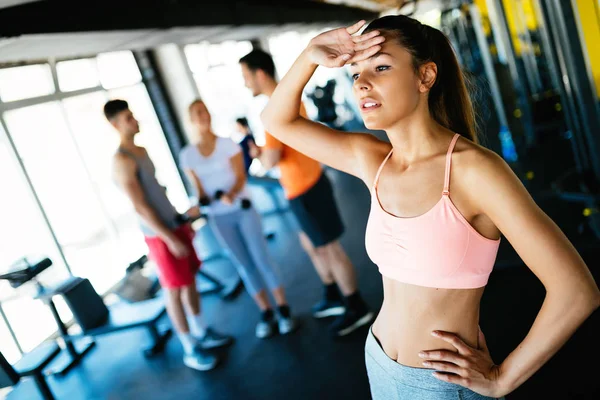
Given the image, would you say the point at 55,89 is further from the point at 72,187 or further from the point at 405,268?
the point at 405,268

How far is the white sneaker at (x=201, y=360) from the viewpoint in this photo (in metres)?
2.96

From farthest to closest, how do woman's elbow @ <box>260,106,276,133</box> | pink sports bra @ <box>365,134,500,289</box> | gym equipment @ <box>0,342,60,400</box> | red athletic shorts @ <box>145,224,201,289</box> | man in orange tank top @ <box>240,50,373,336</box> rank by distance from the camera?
gym equipment @ <box>0,342,60,400</box>
red athletic shorts @ <box>145,224,201,289</box>
man in orange tank top @ <box>240,50,373,336</box>
woman's elbow @ <box>260,106,276,133</box>
pink sports bra @ <box>365,134,500,289</box>

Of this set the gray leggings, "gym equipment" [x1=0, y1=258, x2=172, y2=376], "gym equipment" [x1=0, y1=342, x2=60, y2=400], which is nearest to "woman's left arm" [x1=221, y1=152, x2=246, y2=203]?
the gray leggings

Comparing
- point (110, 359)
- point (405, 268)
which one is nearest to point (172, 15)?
point (110, 359)

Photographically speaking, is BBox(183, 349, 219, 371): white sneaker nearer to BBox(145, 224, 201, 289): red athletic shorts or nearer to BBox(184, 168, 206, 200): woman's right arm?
BBox(145, 224, 201, 289): red athletic shorts

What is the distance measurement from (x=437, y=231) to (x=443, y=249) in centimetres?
4

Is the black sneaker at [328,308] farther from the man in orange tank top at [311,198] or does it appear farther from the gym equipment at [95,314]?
the gym equipment at [95,314]

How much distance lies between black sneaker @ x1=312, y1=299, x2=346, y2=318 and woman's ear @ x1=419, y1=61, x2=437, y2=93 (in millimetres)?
2255

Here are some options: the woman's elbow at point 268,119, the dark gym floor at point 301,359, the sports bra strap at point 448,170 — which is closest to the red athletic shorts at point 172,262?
the dark gym floor at point 301,359

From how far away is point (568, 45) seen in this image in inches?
109

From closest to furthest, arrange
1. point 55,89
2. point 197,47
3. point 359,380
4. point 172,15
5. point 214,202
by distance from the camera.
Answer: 1. point 359,380
2. point 214,202
3. point 172,15
4. point 55,89
5. point 197,47

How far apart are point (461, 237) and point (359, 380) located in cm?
171

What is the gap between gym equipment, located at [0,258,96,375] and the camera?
113 inches

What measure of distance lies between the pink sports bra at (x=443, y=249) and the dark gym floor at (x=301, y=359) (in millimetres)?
1409
